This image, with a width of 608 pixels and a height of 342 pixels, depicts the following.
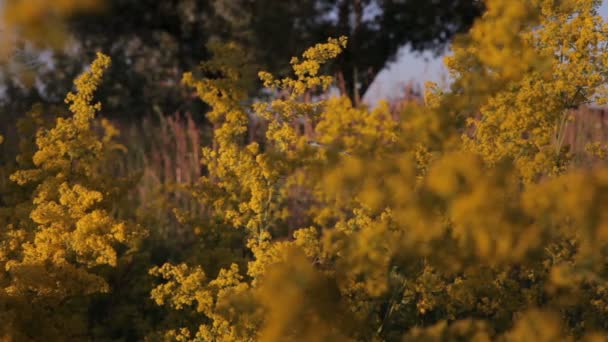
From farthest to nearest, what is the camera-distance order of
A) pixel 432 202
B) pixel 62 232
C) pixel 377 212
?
1. pixel 62 232
2. pixel 377 212
3. pixel 432 202

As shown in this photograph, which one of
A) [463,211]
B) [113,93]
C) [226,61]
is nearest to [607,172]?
[463,211]

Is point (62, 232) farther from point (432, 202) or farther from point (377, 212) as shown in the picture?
point (432, 202)

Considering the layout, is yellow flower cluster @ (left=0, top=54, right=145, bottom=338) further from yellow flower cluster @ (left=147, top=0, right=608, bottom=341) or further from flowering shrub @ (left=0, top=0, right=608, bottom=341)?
yellow flower cluster @ (left=147, top=0, right=608, bottom=341)

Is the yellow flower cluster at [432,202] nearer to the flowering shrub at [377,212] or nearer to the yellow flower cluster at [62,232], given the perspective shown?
the flowering shrub at [377,212]

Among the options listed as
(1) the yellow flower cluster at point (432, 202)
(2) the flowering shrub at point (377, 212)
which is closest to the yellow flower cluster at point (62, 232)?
→ (2) the flowering shrub at point (377, 212)

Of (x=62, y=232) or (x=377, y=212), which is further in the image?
(x=62, y=232)

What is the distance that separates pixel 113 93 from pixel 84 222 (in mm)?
13292

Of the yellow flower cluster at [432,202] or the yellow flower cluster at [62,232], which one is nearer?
the yellow flower cluster at [432,202]

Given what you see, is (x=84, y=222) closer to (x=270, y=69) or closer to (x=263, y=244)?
(x=263, y=244)

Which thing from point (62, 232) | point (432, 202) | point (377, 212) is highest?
point (62, 232)

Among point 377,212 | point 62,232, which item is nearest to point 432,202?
point 377,212

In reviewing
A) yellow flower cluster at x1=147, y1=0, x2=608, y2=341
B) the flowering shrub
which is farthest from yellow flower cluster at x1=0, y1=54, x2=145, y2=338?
yellow flower cluster at x1=147, y1=0, x2=608, y2=341

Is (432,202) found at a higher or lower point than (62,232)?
lower

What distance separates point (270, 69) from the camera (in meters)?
14.6
